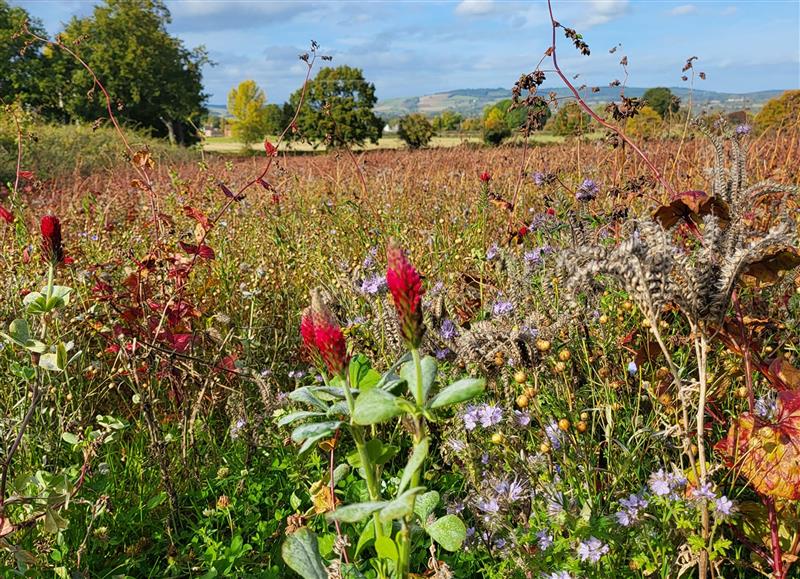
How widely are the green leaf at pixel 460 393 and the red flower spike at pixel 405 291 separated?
0.28 feet

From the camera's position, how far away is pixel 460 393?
824mm

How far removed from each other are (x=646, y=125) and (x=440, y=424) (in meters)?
7.21

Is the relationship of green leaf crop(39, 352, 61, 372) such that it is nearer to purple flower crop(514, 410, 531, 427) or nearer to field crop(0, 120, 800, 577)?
field crop(0, 120, 800, 577)

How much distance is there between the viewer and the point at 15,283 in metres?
2.69

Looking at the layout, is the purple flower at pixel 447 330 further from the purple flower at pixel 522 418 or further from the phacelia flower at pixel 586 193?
the phacelia flower at pixel 586 193

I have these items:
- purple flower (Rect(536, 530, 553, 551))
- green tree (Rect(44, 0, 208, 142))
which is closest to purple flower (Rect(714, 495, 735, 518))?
purple flower (Rect(536, 530, 553, 551))

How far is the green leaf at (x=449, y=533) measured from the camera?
1029 mm

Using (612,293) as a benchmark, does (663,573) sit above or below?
below

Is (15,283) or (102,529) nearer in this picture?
(102,529)

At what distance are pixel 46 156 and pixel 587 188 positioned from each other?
12605mm

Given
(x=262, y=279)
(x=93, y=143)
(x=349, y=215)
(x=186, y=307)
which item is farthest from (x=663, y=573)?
(x=93, y=143)

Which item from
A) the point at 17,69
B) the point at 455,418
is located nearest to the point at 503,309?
the point at 455,418

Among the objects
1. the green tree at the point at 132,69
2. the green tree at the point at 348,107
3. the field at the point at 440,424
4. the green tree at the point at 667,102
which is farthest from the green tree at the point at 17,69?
the field at the point at 440,424

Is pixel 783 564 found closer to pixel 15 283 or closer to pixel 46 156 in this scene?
pixel 15 283
